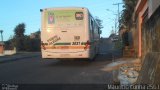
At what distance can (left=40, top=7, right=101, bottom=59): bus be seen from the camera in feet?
78.7

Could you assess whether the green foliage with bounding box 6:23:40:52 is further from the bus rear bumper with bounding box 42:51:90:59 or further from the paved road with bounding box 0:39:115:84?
the bus rear bumper with bounding box 42:51:90:59

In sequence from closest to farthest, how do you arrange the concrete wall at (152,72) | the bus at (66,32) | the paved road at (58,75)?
the concrete wall at (152,72) < the paved road at (58,75) < the bus at (66,32)

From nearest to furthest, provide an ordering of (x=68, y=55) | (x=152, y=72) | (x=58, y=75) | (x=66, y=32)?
(x=152, y=72), (x=58, y=75), (x=68, y=55), (x=66, y=32)

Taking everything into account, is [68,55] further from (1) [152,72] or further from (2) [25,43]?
(2) [25,43]

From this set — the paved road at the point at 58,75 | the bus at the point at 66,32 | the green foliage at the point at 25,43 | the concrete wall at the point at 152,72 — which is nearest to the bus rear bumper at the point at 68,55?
the bus at the point at 66,32

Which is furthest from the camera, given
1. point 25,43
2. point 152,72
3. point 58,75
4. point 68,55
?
point 25,43

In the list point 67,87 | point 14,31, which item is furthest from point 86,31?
point 14,31

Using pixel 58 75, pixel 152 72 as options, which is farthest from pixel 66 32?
pixel 152 72

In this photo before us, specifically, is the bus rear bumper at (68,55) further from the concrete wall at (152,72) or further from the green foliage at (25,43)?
the green foliage at (25,43)

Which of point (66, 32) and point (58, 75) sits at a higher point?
point (66, 32)

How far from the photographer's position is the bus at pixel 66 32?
24.0 m

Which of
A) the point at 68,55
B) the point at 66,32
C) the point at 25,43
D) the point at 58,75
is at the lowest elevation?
the point at 58,75

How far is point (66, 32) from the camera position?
2420cm

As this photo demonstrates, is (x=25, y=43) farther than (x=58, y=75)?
Yes
